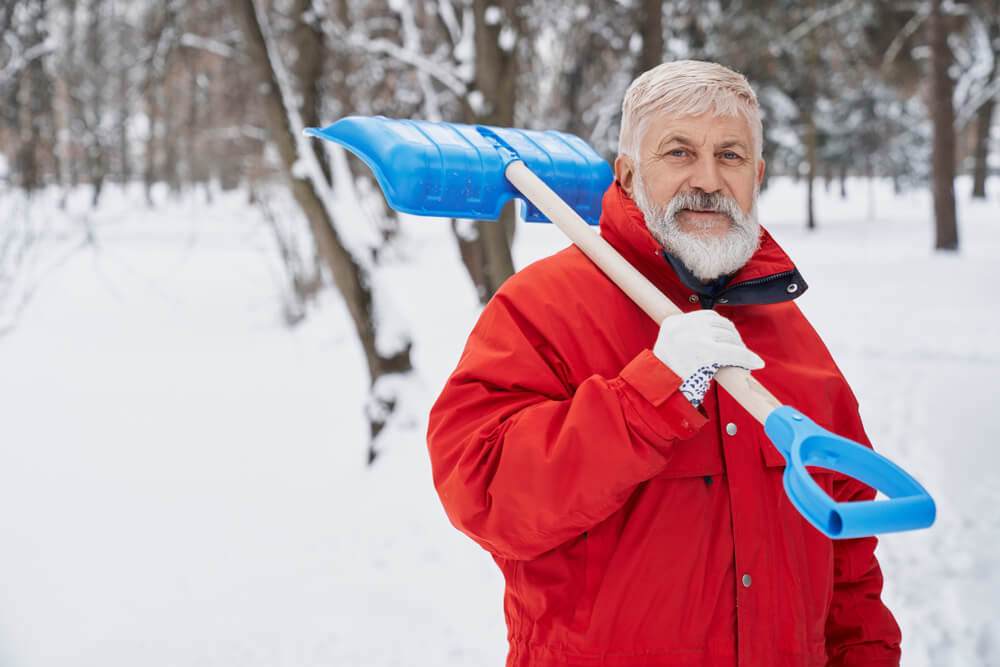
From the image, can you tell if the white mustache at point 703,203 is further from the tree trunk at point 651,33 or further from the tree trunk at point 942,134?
the tree trunk at point 942,134

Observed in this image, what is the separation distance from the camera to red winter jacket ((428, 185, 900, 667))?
49.0 inches

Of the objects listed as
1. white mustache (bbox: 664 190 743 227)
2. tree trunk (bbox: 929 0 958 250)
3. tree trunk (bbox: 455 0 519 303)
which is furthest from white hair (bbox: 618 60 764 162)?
tree trunk (bbox: 929 0 958 250)

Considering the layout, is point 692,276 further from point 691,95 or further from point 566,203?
point 566,203

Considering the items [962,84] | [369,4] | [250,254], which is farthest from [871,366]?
[962,84]

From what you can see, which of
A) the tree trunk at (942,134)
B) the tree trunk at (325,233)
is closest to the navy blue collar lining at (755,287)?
the tree trunk at (325,233)

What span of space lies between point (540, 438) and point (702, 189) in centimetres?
61

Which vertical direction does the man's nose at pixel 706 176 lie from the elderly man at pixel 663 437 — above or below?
above

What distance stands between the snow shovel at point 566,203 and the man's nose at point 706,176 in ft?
0.68

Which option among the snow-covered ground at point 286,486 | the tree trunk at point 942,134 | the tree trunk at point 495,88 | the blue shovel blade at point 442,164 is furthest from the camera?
the tree trunk at point 942,134

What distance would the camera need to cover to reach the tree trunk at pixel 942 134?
1172cm

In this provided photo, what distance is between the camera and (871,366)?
21.9 feet

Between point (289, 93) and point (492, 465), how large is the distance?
14.5 ft

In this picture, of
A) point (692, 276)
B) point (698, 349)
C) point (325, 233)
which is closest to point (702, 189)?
point (692, 276)

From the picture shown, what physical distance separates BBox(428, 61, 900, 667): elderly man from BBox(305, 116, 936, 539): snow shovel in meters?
0.08
